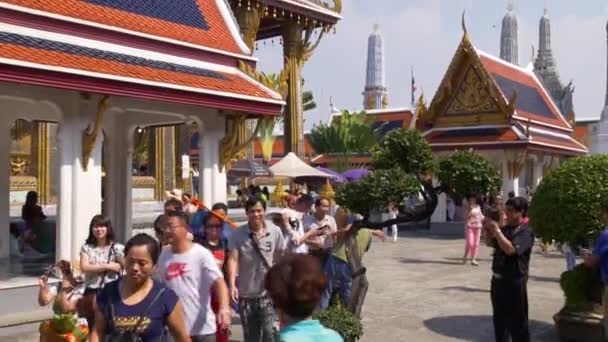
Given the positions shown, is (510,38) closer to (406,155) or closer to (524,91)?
(524,91)

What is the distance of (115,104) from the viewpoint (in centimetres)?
895

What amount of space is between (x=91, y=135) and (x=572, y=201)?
565 cm

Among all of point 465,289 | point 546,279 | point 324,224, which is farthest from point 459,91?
point 324,224

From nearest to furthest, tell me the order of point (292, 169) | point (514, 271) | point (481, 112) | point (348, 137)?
point (514, 271)
point (292, 169)
point (481, 112)
point (348, 137)

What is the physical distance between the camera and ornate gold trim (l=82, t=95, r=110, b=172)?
8234 mm

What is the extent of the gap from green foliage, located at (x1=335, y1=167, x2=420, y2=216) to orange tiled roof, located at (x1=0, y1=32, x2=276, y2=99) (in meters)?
3.75

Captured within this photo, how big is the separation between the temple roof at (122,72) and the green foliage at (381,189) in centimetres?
369

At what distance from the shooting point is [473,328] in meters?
7.63

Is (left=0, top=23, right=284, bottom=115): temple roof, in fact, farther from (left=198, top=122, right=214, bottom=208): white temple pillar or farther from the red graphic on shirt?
the red graphic on shirt

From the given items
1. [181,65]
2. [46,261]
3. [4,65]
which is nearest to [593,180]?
[181,65]

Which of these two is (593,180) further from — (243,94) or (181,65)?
(181,65)

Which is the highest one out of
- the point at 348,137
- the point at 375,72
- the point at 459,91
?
the point at 375,72

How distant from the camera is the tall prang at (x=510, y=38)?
3297 inches

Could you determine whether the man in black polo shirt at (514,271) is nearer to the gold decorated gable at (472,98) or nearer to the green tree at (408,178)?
the green tree at (408,178)
